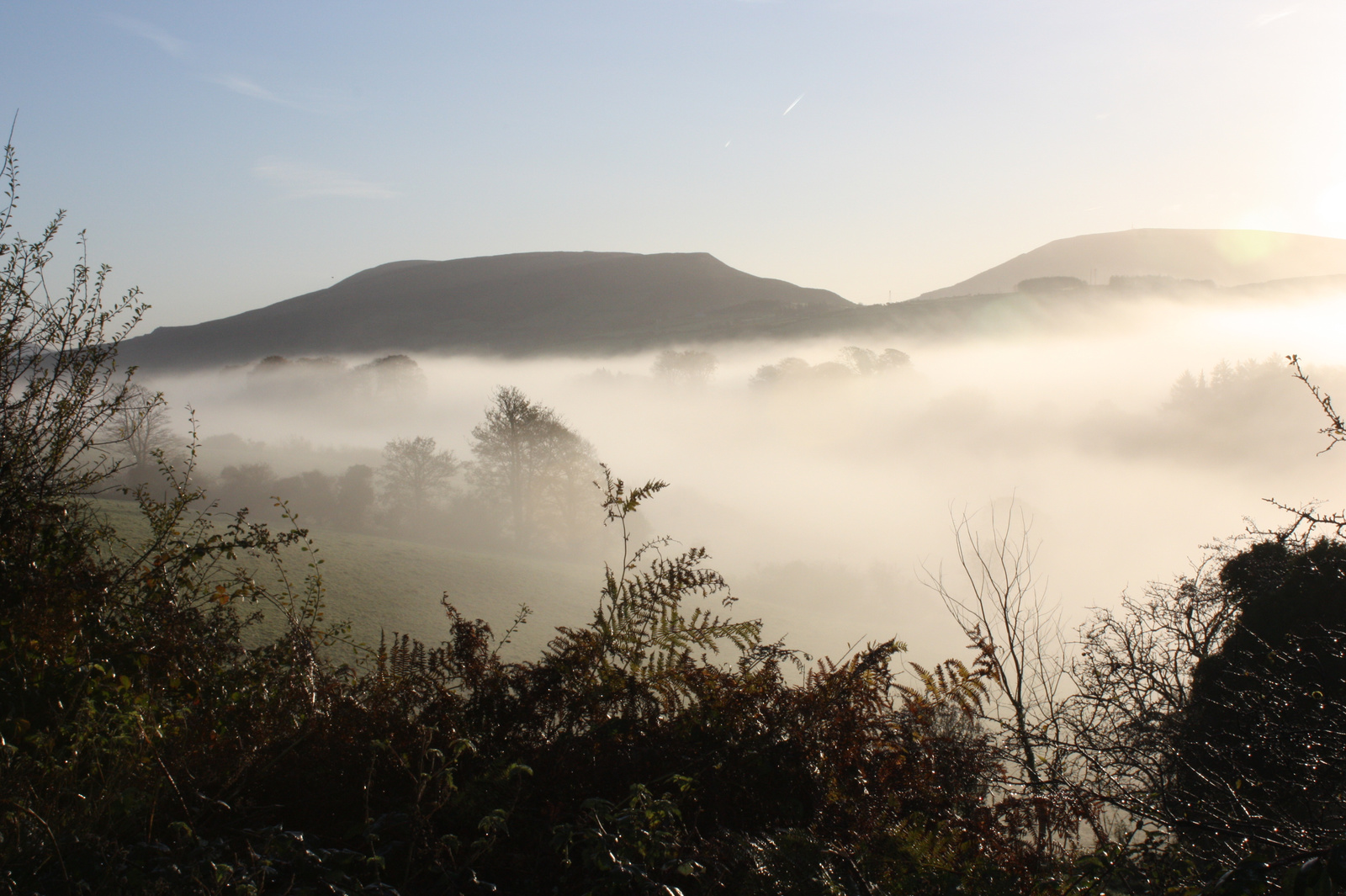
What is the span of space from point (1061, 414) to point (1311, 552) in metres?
82.7

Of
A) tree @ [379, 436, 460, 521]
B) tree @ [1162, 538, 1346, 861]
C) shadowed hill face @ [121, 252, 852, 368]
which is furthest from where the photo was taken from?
shadowed hill face @ [121, 252, 852, 368]

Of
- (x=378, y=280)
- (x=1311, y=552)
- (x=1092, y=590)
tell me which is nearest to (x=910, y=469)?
(x=1092, y=590)

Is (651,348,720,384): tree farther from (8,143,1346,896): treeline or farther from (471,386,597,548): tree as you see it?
(8,143,1346,896): treeline

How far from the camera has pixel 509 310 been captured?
150m

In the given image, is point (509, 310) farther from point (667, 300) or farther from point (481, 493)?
point (481, 493)

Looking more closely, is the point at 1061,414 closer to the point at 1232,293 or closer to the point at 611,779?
the point at 1232,293

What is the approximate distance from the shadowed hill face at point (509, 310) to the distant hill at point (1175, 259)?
39.4m

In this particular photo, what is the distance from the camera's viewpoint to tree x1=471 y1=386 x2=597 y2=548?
33719 mm

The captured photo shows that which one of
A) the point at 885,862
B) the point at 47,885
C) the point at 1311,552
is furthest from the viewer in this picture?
the point at 1311,552

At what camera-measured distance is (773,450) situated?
67062 millimetres

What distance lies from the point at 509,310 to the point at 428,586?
13495cm

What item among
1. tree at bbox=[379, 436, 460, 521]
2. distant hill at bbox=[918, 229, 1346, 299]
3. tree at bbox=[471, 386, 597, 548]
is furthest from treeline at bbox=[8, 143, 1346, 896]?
distant hill at bbox=[918, 229, 1346, 299]

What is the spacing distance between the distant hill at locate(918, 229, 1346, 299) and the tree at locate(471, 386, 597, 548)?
386 feet

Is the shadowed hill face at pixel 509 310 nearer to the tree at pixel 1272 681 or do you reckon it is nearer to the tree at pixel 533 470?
the tree at pixel 533 470
